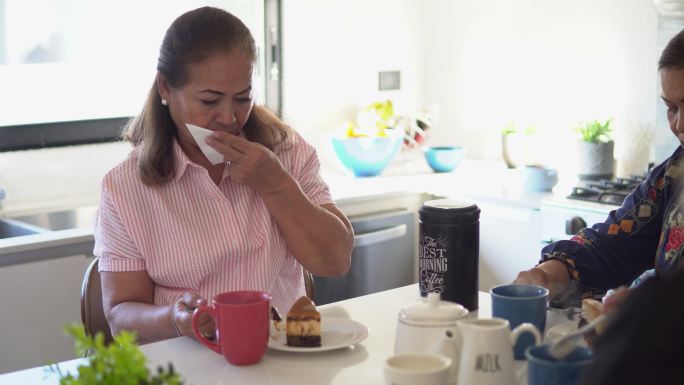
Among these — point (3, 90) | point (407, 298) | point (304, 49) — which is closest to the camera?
point (407, 298)

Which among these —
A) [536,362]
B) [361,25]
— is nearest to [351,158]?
[361,25]

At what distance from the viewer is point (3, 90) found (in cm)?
318

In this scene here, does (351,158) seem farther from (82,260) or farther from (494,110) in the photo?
(82,260)

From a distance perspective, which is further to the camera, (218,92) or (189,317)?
(218,92)

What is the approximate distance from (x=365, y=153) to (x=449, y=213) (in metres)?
1.97

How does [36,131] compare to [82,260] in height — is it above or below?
above

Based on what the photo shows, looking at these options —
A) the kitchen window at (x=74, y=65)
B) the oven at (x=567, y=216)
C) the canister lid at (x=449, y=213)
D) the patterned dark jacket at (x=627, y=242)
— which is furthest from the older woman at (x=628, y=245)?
the kitchen window at (x=74, y=65)

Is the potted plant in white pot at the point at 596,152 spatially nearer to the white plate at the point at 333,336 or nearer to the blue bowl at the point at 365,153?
the blue bowl at the point at 365,153

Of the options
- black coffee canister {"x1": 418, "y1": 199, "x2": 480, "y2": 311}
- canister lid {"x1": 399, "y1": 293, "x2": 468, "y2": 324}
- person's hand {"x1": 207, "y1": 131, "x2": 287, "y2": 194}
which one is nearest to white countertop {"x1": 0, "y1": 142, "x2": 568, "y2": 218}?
person's hand {"x1": 207, "y1": 131, "x2": 287, "y2": 194}

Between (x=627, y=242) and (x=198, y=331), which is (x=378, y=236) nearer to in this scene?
(x=627, y=242)

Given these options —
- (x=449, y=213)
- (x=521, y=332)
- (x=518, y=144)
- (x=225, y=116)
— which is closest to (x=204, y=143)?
(x=225, y=116)

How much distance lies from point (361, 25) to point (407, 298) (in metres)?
2.22

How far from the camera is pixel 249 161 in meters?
1.97

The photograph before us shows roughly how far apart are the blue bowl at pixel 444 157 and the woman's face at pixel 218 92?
6.14 ft
